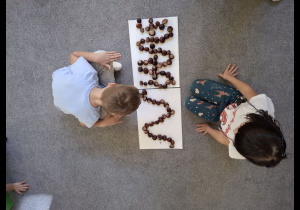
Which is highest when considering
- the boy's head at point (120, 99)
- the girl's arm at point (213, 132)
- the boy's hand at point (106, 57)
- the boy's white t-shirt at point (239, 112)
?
the boy's hand at point (106, 57)

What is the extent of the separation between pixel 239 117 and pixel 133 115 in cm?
60

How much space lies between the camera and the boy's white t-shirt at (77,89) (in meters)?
1.03

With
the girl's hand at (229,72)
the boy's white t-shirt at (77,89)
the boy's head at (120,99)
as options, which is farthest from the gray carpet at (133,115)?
the boy's head at (120,99)

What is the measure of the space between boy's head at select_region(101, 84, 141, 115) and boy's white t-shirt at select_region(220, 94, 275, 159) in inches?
17.8

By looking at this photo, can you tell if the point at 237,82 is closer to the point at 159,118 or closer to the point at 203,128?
the point at 203,128

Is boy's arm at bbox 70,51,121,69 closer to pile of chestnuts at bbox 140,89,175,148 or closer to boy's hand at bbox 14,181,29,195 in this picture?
pile of chestnuts at bbox 140,89,175,148

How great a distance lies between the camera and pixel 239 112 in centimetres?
100

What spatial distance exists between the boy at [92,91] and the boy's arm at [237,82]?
548 millimetres

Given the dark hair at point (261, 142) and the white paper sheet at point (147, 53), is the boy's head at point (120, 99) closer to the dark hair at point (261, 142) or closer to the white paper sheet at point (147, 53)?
the white paper sheet at point (147, 53)

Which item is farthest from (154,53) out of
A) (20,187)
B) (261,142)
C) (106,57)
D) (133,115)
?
(20,187)

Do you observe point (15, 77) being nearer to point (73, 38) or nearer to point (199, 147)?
point (73, 38)

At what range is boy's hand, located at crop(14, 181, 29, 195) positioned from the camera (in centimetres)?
138

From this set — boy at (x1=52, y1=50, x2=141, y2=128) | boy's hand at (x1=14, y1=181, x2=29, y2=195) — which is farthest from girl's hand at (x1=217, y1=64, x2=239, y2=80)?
boy's hand at (x1=14, y1=181, x2=29, y2=195)

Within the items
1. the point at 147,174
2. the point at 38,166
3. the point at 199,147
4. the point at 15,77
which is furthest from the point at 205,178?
the point at 15,77
